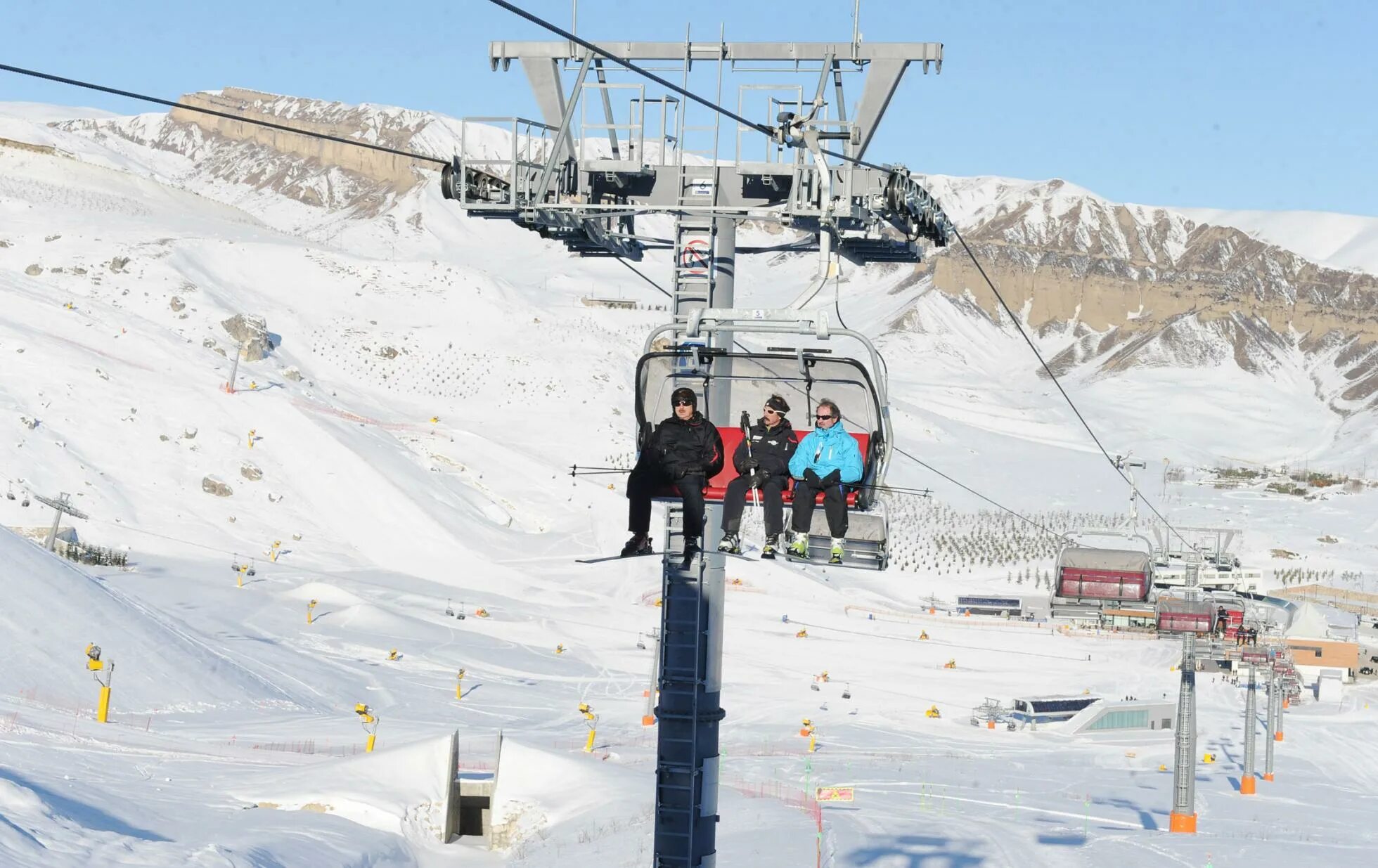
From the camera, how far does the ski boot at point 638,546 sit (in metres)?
14.1

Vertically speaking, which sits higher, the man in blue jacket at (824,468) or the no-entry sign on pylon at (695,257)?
the no-entry sign on pylon at (695,257)

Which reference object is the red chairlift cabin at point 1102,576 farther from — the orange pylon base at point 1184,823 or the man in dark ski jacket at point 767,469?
the man in dark ski jacket at point 767,469

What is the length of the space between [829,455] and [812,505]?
46cm

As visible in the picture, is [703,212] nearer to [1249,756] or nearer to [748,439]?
[748,439]

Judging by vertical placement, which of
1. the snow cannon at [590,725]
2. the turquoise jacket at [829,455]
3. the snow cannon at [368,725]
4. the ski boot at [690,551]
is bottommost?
the snow cannon at [590,725]

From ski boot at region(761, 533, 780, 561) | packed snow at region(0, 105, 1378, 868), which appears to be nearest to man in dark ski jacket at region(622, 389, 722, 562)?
ski boot at region(761, 533, 780, 561)

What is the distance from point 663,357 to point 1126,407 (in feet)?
555

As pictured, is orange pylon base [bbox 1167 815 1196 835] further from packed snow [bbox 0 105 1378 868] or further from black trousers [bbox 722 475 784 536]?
black trousers [bbox 722 475 784 536]

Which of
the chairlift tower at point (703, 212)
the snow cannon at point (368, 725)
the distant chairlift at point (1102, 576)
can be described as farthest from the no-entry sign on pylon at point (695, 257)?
the snow cannon at point (368, 725)

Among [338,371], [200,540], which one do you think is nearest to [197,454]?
[200,540]

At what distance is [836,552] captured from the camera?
13938 millimetres

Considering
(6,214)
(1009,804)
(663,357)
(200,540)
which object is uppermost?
(6,214)

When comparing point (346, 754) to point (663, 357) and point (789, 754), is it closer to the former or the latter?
point (789, 754)

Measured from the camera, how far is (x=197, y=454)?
60.8 m
